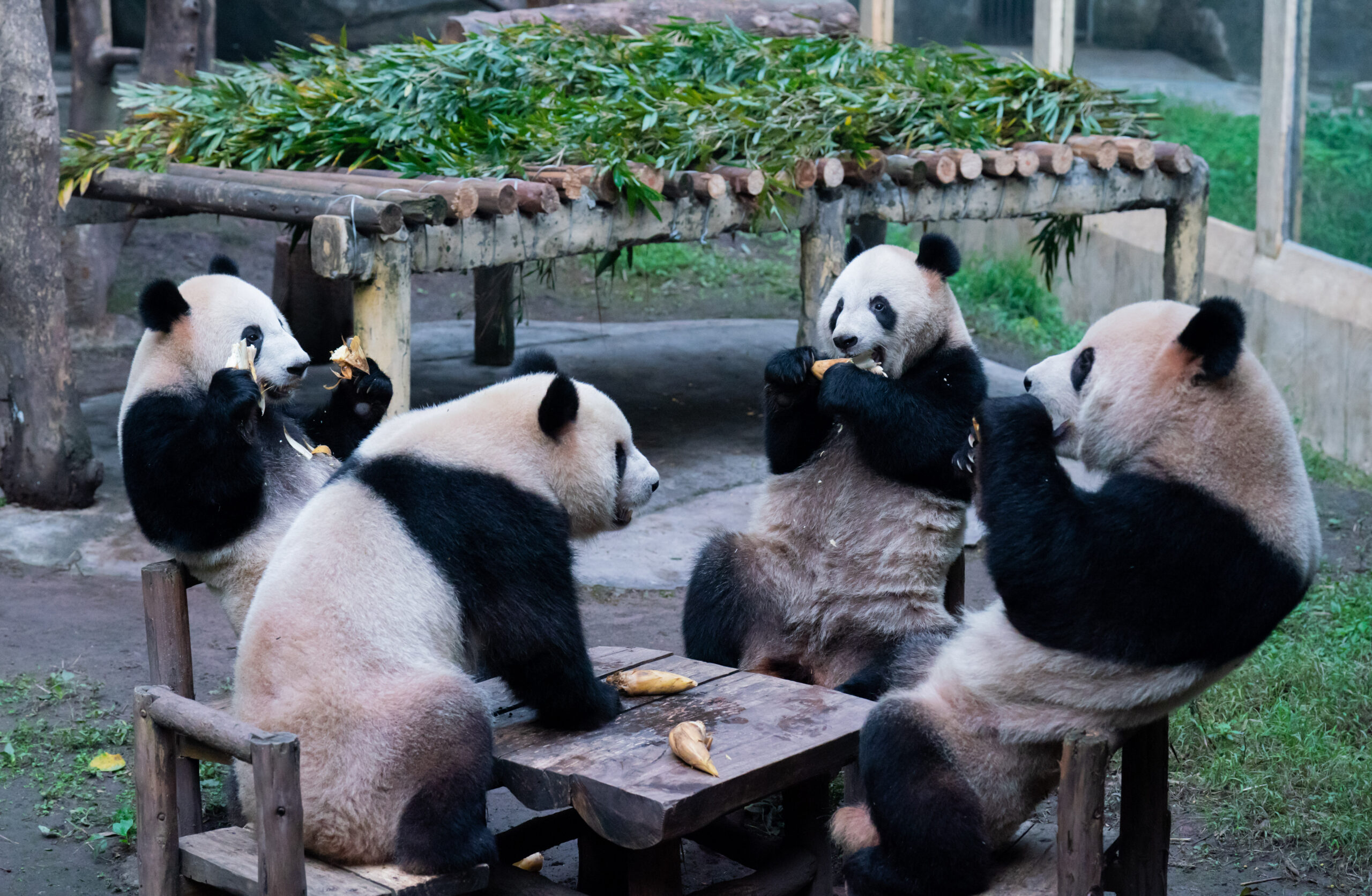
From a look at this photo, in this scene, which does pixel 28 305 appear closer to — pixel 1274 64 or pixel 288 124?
pixel 288 124

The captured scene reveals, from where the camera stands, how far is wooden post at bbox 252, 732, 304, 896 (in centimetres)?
218

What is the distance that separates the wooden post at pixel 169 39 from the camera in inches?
330

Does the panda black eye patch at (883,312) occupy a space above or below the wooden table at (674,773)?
above

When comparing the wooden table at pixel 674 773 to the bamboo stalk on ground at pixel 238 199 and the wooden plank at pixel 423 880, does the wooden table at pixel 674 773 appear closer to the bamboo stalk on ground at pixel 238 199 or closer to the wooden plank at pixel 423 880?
the wooden plank at pixel 423 880

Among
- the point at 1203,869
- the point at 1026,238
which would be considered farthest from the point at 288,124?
the point at 1026,238

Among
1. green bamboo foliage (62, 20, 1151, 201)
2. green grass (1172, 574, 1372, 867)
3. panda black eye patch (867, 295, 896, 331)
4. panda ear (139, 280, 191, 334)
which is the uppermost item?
green bamboo foliage (62, 20, 1151, 201)

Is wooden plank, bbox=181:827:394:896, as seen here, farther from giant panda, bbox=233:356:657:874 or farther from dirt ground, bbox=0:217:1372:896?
dirt ground, bbox=0:217:1372:896

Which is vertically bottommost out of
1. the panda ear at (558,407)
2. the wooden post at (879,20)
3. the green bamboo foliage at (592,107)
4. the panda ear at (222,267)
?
the panda ear at (558,407)

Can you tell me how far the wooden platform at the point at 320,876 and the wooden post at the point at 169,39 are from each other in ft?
23.2

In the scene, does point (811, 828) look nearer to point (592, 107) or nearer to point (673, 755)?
point (673, 755)

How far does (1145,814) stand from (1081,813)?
422 millimetres

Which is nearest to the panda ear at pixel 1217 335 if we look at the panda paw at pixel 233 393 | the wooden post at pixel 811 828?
the wooden post at pixel 811 828

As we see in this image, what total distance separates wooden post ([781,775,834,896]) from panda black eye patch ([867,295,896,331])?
1.28 m

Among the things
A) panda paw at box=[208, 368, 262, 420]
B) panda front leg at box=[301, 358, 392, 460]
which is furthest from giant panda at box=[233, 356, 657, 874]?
panda front leg at box=[301, 358, 392, 460]
